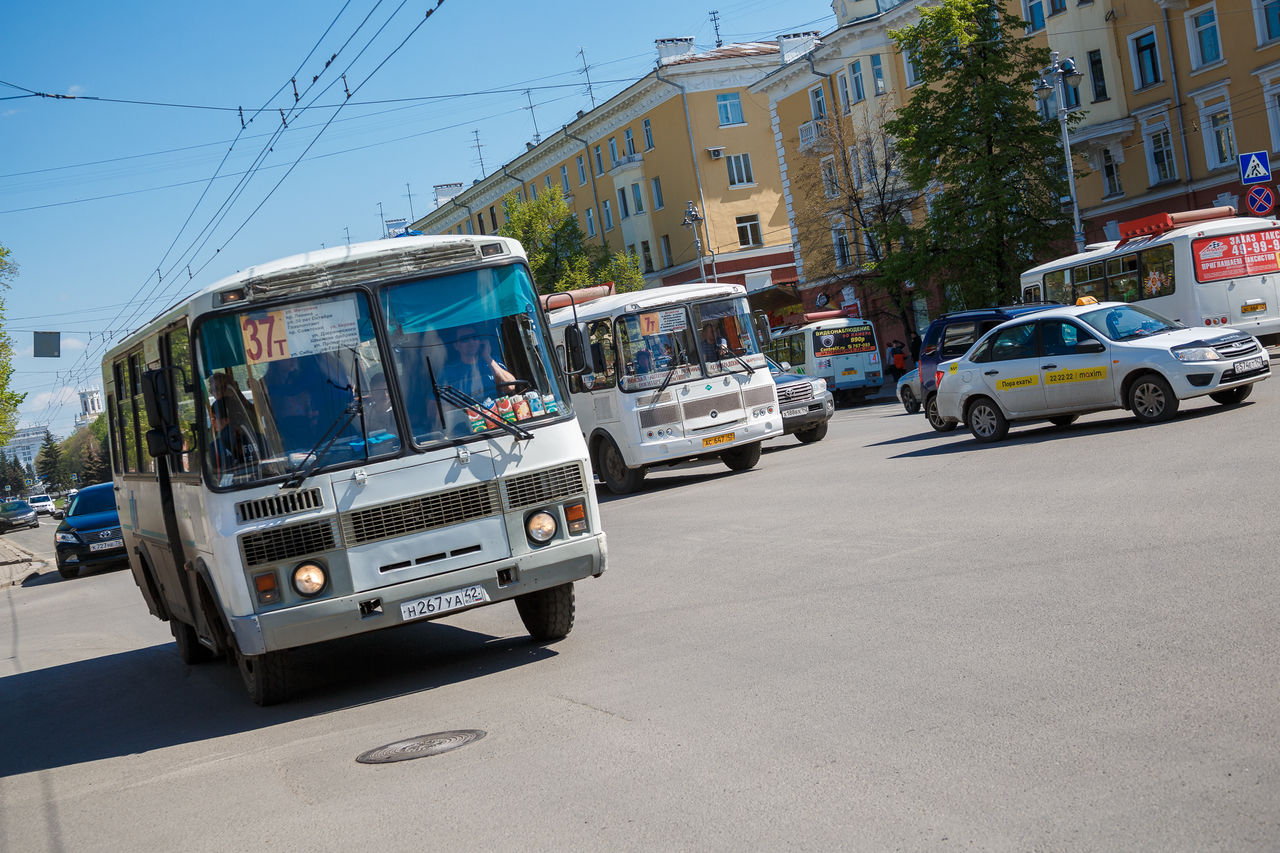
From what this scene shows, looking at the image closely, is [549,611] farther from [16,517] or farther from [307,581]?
[16,517]

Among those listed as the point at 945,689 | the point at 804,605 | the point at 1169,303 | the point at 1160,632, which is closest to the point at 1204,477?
the point at 804,605

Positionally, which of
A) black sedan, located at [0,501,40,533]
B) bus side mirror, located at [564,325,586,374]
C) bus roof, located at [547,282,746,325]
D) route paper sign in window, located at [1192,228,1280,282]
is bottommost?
black sedan, located at [0,501,40,533]

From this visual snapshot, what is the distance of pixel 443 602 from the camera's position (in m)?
8.34

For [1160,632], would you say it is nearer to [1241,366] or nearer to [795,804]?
[795,804]

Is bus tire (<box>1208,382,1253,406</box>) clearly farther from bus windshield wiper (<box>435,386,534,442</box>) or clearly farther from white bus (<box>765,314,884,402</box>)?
white bus (<box>765,314,884,402</box>)

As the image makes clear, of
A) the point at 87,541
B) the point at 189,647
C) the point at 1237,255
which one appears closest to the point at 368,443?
the point at 189,647

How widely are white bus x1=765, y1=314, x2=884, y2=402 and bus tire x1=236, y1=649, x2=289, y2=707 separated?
34410 mm

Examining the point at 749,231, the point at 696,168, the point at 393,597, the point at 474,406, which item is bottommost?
the point at 393,597

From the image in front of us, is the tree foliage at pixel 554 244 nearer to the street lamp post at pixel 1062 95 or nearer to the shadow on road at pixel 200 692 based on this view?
the street lamp post at pixel 1062 95

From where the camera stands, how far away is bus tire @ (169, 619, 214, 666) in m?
11.5

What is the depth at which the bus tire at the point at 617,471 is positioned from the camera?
2148 centimetres

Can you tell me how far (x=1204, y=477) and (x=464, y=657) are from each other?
22.1 feet

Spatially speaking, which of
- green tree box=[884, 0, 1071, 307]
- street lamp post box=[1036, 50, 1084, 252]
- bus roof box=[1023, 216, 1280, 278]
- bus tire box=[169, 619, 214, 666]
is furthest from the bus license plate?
green tree box=[884, 0, 1071, 307]

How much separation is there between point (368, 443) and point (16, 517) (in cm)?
7697
